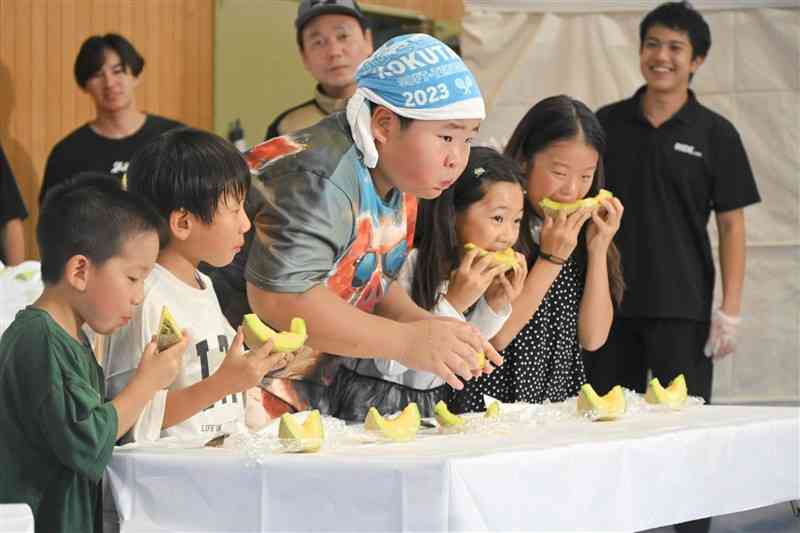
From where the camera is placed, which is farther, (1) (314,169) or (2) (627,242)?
(2) (627,242)

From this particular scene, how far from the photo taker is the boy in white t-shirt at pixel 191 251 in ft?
8.21

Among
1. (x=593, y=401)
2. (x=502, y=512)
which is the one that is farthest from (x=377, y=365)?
(x=502, y=512)

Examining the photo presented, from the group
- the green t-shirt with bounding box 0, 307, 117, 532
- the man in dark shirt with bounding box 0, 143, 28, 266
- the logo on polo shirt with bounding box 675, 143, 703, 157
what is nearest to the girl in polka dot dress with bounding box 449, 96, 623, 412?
the logo on polo shirt with bounding box 675, 143, 703, 157

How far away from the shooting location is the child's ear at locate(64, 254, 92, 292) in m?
2.23

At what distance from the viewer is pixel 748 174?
485 cm

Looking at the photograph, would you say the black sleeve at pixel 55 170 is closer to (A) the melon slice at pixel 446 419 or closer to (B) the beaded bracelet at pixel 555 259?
(B) the beaded bracelet at pixel 555 259

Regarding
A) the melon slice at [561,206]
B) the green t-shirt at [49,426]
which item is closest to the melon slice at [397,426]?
the green t-shirt at [49,426]

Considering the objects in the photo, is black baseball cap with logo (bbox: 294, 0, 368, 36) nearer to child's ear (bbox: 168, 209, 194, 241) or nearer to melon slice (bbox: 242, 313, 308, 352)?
child's ear (bbox: 168, 209, 194, 241)

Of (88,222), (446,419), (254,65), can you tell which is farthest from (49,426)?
(254,65)

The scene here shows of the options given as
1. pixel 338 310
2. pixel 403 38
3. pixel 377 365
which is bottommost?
pixel 377 365

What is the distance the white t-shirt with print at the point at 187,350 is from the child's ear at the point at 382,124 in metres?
0.46

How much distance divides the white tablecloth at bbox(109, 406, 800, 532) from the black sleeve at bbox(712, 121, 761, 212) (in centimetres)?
242

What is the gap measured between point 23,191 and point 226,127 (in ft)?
3.14

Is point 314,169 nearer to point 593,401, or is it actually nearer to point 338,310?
point 338,310
